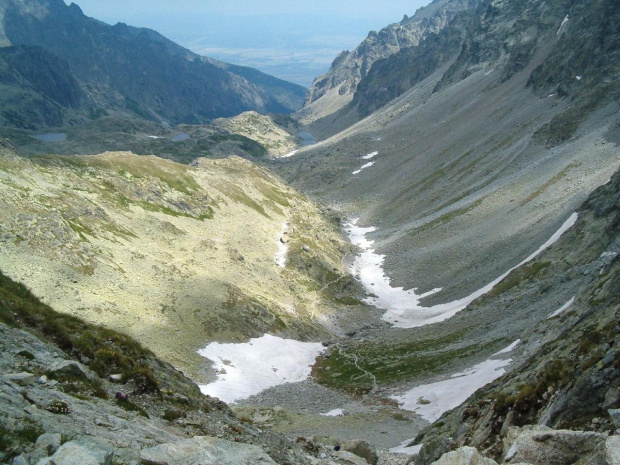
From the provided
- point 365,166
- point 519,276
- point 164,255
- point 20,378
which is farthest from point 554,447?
point 365,166

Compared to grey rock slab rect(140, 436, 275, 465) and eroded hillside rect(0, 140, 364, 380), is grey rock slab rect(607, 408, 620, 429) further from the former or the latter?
eroded hillside rect(0, 140, 364, 380)

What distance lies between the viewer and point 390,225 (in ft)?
390

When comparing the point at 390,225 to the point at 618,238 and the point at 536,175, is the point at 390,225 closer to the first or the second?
the point at 536,175

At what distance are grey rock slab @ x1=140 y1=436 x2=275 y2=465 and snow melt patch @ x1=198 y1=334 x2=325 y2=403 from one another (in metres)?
31.1

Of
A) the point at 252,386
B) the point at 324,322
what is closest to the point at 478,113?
the point at 324,322

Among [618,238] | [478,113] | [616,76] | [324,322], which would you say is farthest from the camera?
[478,113]

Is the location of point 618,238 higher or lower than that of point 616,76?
lower

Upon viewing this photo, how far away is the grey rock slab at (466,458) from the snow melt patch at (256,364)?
33.4 meters

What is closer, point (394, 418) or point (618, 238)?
point (394, 418)

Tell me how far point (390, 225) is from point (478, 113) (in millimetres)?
67226

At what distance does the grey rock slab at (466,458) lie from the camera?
551 inches

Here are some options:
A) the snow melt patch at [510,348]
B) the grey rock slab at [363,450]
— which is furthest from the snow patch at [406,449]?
the snow melt patch at [510,348]

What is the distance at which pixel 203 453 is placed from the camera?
14383 millimetres

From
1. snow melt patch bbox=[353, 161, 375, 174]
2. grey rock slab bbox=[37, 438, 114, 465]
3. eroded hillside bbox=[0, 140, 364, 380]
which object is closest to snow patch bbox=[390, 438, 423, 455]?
grey rock slab bbox=[37, 438, 114, 465]
